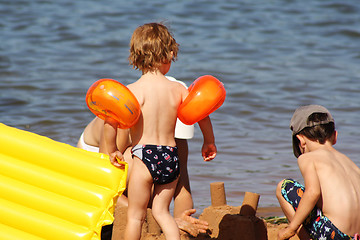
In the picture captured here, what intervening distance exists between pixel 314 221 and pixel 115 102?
1.19 m

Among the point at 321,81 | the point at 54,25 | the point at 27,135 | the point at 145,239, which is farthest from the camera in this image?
the point at 54,25

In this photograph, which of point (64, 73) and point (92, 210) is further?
point (64, 73)

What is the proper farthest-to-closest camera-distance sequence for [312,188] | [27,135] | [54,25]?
[54,25] → [27,135] → [312,188]

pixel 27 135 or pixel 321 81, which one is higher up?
pixel 27 135

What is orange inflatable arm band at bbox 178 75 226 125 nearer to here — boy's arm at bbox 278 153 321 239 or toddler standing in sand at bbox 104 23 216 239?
toddler standing in sand at bbox 104 23 216 239

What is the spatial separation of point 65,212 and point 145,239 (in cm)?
75

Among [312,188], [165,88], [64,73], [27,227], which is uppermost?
[165,88]

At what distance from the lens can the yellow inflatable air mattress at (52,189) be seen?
115 inches

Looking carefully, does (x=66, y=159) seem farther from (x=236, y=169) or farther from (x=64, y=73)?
(x=64, y=73)

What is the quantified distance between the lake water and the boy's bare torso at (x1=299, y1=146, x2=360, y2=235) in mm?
1260

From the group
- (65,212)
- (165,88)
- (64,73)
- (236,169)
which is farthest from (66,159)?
(64,73)

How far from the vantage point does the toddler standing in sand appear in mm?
3109

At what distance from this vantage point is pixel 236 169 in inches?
211

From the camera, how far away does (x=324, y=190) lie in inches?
116
